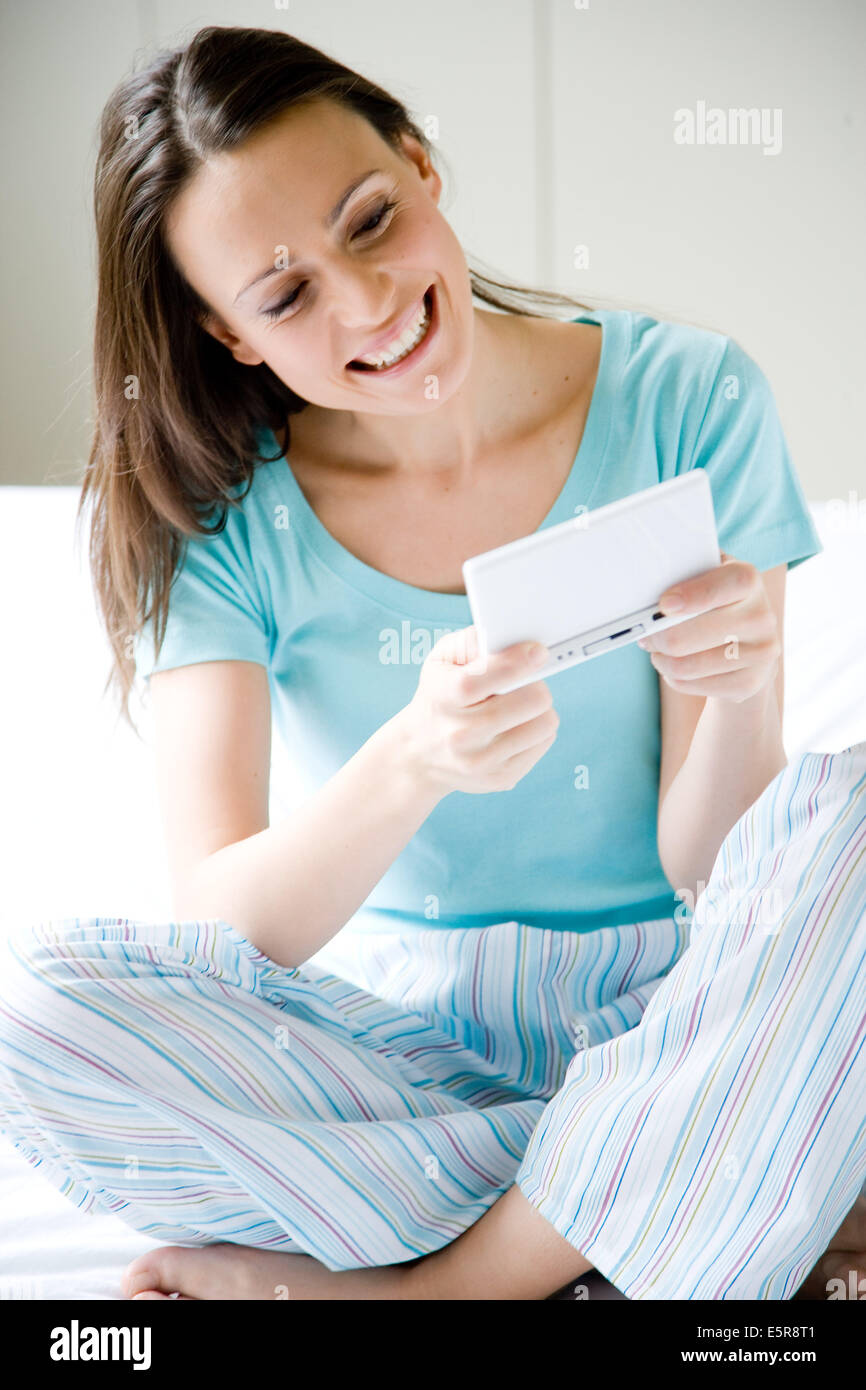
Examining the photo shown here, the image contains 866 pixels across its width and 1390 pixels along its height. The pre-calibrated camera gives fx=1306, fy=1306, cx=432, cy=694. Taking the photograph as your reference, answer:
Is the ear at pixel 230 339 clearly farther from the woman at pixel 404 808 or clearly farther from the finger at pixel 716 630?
the finger at pixel 716 630

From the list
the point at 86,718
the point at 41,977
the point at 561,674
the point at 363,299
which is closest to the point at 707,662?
the point at 561,674

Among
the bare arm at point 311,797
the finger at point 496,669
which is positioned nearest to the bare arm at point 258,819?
the bare arm at point 311,797

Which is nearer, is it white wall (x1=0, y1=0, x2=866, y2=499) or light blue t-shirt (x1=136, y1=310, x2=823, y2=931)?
light blue t-shirt (x1=136, y1=310, x2=823, y2=931)

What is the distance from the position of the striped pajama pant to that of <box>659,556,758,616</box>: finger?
123 millimetres

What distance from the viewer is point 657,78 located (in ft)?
8.55

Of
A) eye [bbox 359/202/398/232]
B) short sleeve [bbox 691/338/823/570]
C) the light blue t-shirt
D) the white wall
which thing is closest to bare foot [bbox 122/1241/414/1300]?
the light blue t-shirt

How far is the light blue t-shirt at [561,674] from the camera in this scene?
3.46ft

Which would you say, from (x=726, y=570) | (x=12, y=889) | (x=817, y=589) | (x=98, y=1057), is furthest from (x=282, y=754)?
(x=817, y=589)

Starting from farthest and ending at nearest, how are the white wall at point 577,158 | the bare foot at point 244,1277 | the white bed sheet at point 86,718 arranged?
the white wall at point 577,158 < the white bed sheet at point 86,718 < the bare foot at point 244,1277

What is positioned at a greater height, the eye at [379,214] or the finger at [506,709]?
the eye at [379,214]

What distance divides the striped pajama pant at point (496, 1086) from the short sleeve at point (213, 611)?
25 centimetres

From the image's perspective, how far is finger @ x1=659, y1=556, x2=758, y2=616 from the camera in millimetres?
771

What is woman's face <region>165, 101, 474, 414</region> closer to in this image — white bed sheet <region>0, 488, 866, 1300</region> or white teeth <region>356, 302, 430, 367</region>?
white teeth <region>356, 302, 430, 367</region>
